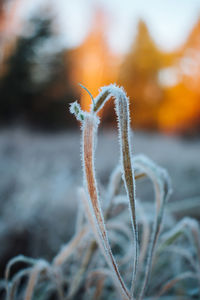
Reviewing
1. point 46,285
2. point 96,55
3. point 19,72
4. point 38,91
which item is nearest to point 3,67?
point 19,72

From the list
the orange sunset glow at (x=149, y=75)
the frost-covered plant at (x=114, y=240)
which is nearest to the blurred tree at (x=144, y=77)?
the orange sunset glow at (x=149, y=75)

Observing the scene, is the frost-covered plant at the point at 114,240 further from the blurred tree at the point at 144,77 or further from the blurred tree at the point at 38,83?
the blurred tree at the point at 144,77

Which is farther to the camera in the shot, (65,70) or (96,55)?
(96,55)

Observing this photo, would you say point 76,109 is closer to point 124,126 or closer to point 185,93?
point 124,126

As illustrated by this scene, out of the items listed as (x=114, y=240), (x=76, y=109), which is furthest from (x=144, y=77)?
(x=76, y=109)

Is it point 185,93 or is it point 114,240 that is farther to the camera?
point 185,93

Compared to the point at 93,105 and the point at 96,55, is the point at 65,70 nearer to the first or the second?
the point at 96,55

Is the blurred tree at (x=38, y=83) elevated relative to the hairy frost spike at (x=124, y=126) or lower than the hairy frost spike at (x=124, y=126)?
elevated
